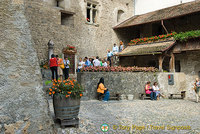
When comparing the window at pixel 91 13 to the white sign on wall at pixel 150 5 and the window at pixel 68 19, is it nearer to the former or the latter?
the window at pixel 68 19

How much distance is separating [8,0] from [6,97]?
72.8 inches

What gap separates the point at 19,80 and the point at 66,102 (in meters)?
1.44

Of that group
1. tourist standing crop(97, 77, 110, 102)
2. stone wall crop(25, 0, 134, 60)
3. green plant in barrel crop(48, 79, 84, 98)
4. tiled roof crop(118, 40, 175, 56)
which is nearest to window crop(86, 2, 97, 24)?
stone wall crop(25, 0, 134, 60)

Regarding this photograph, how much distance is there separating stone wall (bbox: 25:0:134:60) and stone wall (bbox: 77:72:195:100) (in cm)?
499

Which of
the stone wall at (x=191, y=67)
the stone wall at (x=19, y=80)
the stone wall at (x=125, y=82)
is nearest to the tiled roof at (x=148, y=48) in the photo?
the stone wall at (x=125, y=82)

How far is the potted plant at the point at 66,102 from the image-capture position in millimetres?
4551

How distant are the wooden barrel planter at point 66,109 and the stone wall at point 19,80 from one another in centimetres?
95

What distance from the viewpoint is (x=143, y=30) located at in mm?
18688

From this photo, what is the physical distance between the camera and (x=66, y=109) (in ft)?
14.9

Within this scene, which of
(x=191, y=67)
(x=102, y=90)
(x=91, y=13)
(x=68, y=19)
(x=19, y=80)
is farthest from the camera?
(x=91, y=13)

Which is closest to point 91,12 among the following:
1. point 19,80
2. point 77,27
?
point 77,27

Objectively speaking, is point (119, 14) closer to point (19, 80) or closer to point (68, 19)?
point (68, 19)

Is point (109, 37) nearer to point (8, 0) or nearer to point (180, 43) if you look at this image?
point (180, 43)

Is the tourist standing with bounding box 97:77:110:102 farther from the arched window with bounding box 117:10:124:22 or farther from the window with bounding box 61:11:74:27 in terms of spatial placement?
the arched window with bounding box 117:10:124:22
